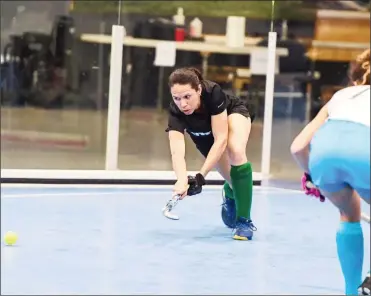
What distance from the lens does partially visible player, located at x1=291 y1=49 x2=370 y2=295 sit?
2492mm

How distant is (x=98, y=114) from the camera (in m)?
9.54

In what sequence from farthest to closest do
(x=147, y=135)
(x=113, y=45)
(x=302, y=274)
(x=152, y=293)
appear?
(x=147, y=135)
(x=113, y=45)
(x=302, y=274)
(x=152, y=293)

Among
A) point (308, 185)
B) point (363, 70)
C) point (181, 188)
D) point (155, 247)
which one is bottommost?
point (155, 247)

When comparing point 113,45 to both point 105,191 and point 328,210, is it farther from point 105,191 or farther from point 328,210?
point 328,210

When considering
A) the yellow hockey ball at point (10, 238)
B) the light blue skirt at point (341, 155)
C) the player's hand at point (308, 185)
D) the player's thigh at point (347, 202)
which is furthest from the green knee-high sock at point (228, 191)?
the light blue skirt at point (341, 155)

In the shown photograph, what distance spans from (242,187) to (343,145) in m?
1.75

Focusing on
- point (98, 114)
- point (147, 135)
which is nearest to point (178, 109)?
point (147, 135)

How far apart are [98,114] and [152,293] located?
21.2 feet

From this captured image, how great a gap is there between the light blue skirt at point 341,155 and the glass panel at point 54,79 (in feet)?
15.0

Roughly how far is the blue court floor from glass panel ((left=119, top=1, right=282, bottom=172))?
1.46 meters

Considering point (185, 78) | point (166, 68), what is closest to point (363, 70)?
point (185, 78)

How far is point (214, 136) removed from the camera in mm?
4027

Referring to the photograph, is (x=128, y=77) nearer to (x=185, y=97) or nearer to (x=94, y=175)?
(x=94, y=175)

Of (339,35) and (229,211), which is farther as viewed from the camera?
(339,35)
